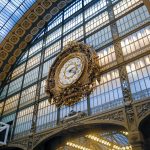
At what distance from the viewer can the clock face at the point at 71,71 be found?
59.4 feet

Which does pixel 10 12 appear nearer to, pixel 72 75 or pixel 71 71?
pixel 71 71

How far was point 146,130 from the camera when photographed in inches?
524

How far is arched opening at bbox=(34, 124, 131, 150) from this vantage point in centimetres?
1479

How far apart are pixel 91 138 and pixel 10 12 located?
19.8 meters

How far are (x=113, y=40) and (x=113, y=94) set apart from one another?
182 inches

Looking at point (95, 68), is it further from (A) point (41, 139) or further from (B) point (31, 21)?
(B) point (31, 21)

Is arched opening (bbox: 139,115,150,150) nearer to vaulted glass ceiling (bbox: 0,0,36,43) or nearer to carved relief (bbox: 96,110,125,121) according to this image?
carved relief (bbox: 96,110,125,121)

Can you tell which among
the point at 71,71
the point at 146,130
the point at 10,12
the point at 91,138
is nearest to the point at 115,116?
the point at 146,130

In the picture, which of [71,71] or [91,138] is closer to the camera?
[91,138]

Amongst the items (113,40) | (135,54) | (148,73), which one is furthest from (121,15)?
(148,73)

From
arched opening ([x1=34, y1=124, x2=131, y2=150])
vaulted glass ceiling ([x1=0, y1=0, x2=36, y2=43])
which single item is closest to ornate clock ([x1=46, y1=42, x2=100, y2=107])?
arched opening ([x1=34, y1=124, x2=131, y2=150])

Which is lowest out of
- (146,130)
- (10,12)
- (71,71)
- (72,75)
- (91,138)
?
(146,130)

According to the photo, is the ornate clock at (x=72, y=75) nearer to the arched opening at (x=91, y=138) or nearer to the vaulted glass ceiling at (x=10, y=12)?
the arched opening at (x=91, y=138)

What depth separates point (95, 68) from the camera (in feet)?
55.9
